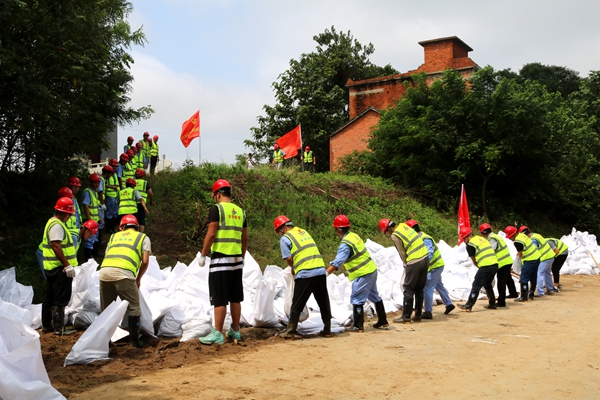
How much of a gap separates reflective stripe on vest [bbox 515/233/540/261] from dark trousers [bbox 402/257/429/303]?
3791 mm

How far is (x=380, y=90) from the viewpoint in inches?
1154

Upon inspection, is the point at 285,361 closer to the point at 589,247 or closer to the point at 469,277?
the point at 469,277

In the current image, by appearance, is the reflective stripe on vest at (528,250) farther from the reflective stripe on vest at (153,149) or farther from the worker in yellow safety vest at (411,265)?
the reflective stripe on vest at (153,149)

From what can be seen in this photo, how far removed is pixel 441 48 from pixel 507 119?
29.9ft

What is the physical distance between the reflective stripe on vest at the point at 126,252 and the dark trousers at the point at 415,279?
A: 161 inches

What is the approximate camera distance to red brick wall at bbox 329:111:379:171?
26672 mm

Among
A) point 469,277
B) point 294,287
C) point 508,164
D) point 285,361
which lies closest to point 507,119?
point 508,164

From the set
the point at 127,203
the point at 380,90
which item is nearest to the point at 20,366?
the point at 127,203

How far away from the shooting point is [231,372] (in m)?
5.17

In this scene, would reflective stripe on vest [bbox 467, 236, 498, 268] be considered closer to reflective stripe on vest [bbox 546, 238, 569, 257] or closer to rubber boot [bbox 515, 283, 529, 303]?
rubber boot [bbox 515, 283, 529, 303]

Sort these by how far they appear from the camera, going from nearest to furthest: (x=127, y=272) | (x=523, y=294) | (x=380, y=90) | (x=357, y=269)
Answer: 1. (x=127, y=272)
2. (x=357, y=269)
3. (x=523, y=294)
4. (x=380, y=90)

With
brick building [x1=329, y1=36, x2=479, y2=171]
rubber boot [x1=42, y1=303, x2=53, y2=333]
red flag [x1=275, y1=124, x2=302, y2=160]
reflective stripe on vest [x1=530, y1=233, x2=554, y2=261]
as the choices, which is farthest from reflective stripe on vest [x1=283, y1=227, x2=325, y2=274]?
brick building [x1=329, y1=36, x2=479, y2=171]

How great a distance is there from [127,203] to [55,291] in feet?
14.3

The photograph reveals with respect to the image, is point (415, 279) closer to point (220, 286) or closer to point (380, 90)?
point (220, 286)
